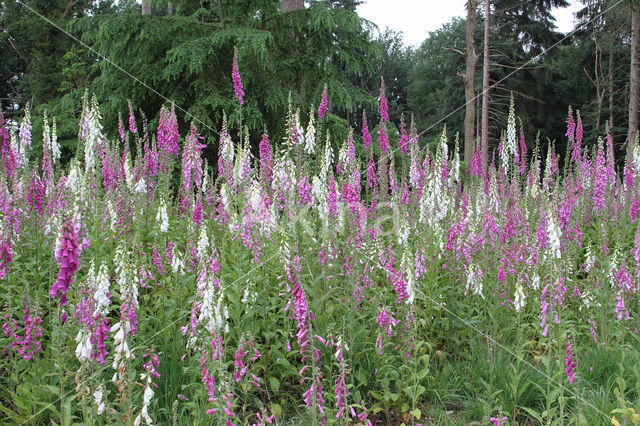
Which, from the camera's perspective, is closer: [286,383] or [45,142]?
[286,383]

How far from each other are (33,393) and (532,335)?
4.10 meters

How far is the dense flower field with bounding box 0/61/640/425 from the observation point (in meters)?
2.80

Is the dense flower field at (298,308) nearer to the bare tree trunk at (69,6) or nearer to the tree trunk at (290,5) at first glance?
the tree trunk at (290,5)

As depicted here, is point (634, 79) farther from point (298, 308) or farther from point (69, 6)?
point (69, 6)

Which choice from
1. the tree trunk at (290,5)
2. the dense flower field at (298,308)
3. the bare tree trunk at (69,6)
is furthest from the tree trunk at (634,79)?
the bare tree trunk at (69,6)

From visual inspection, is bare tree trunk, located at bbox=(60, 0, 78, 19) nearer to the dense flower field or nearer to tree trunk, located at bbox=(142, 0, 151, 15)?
tree trunk, located at bbox=(142, 0, 151, 15)

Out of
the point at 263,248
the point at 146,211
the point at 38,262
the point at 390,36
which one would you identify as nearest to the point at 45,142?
the point at 146,211

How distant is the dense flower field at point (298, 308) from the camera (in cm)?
280

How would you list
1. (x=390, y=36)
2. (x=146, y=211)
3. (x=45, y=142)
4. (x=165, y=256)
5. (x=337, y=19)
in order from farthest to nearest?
(x=390, y=36), (x=337, y=19), (x=45, y=142), (x=146, y=211), (x=165, y=256)

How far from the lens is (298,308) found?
2.59 metres

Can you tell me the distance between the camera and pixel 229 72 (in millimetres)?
10492

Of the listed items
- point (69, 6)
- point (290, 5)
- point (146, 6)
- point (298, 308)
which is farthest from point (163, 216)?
point (69, 6)

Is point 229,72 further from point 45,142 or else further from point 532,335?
point 532,335

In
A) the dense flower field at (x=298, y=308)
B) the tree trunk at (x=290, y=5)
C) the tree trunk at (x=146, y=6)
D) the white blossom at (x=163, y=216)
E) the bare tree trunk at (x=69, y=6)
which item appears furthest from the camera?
the bare tree trunk at (x=69, y=6)
